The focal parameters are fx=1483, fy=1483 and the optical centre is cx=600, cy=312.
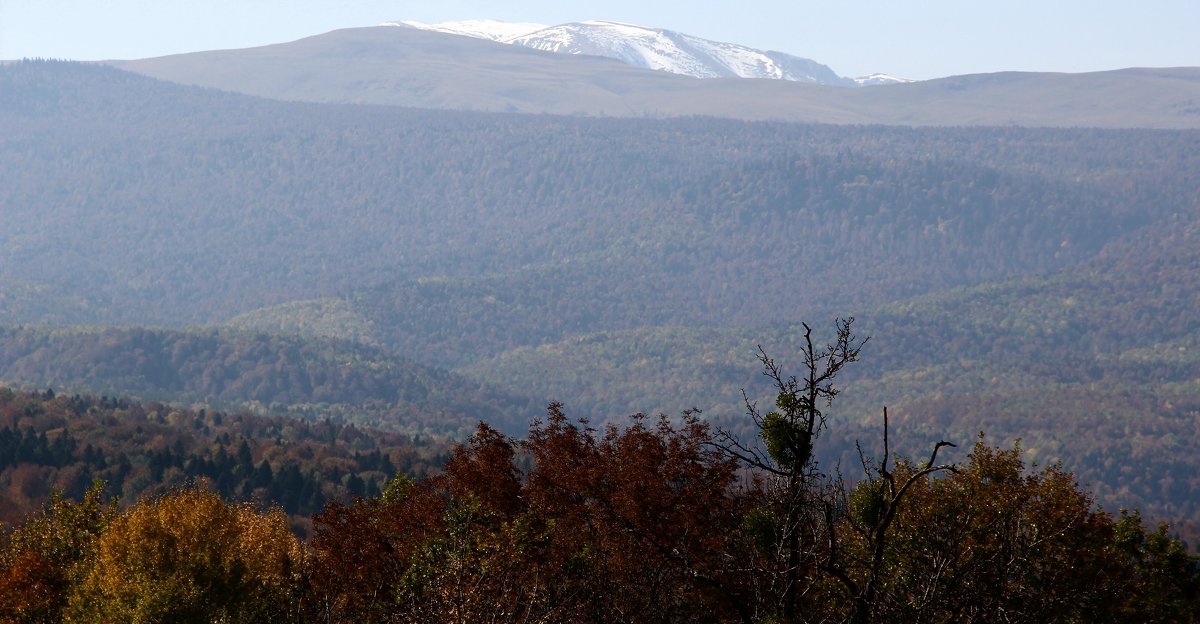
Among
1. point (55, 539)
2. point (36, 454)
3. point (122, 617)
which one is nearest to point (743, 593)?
point (122, 617)

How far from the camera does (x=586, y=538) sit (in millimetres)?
53656

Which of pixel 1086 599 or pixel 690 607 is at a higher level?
pixel 1086 599

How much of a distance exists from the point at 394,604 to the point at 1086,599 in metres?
23.0

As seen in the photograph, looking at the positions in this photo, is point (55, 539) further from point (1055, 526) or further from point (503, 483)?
point (1055, 526)

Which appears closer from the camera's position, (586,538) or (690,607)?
(690,607)

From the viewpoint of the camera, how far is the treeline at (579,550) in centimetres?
4172

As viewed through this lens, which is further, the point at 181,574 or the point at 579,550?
the point at 181,574

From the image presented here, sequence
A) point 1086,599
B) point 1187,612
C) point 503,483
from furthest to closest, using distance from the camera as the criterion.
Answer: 1. point 503,483
2. point 1187,612
3. point 1086,599

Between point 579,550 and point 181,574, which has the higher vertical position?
point 579,550

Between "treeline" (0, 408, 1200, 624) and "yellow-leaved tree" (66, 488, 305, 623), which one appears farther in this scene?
"yellow-leaved tree" (66, 488, 305, 623)

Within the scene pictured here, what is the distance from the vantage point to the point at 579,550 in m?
52.2

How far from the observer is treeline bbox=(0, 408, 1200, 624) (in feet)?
137

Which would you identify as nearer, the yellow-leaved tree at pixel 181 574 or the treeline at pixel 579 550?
the treeline at pixel 579 550

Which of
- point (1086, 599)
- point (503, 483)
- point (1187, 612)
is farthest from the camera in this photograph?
point (503, 483)
